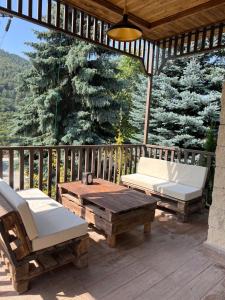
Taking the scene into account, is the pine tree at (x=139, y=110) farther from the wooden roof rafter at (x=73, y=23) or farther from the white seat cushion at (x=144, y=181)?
the white seat cushion at (x=144, y=181)

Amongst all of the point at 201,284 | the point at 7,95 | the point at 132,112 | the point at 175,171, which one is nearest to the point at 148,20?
the point at 175,171

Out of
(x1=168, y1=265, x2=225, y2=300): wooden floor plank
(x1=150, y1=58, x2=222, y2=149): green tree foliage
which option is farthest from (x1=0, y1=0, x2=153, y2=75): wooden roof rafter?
(x1=168, y1=265, x2=225, y2=300): wooden floor plank

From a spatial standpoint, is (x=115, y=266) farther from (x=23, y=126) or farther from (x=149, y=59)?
(x=23, y=126)

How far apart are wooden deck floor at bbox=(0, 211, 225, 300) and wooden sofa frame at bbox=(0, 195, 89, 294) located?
0.12 metres

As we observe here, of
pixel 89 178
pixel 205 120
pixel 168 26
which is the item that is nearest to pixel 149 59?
pixel 168 26

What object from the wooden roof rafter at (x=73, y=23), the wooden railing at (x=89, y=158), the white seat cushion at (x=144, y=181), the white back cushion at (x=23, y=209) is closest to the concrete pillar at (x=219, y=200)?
the white seat cushion at (x=144, y=181)

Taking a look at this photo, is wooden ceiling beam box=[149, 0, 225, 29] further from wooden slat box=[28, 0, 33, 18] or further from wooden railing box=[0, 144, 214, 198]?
wooden railing box=[0, 144, 214, 198]

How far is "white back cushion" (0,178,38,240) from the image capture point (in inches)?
71.7

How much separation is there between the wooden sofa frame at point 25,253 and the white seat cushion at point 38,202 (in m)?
0.49

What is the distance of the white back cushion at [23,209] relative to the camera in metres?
1.82

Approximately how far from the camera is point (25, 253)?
6.42 ft

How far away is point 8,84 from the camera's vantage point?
1088 centimetres

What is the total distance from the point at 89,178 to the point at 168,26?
10.1 feet

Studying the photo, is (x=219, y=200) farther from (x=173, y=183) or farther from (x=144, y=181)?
(x=144, y=181)
